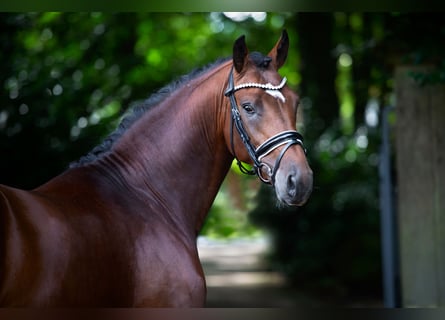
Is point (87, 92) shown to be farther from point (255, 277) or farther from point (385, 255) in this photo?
point (255, 277)

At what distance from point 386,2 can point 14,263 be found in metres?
2.99

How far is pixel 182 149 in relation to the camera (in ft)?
9.96

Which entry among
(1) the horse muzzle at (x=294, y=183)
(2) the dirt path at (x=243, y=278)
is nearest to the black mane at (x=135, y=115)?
(1) the horse muzzle at (x=294, y=183)

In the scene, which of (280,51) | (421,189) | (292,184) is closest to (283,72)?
(421,189)

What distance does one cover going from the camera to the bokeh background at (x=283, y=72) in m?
5.55

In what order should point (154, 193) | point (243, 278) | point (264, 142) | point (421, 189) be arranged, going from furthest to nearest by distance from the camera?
point (243, 278), point (421, 189), point (154, 193), point (264, 142)

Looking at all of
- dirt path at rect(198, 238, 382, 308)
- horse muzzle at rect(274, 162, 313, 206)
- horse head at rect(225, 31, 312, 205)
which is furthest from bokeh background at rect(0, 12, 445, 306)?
horse muzzle at rect(274, 162, 313, 206)

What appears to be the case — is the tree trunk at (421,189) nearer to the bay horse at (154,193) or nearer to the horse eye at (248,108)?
the bay horse at (154,193)

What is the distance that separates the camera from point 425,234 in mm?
5723

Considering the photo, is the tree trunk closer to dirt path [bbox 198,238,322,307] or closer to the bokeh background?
the bokeh background

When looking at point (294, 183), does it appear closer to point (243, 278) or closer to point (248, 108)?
point (248, 108)

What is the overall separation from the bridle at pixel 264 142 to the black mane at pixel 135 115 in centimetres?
24

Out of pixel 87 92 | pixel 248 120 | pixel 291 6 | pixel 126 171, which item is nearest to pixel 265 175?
pixel 248 120

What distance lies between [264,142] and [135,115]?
67 centimetres
